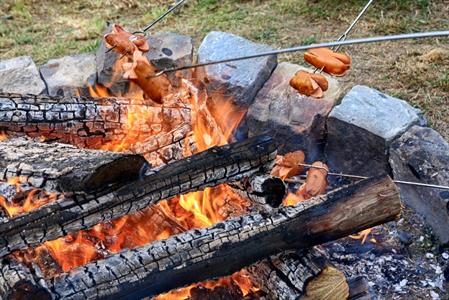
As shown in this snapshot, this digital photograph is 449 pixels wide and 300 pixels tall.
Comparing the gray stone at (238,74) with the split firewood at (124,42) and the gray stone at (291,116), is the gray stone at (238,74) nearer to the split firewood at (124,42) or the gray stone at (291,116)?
the gray stone at (291,116)

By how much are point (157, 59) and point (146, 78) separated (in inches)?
22.1

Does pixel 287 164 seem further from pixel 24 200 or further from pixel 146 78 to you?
pixel 24 200

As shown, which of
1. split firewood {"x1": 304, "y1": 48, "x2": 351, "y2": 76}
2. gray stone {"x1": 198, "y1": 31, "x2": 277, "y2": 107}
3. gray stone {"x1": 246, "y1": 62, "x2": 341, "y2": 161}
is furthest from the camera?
gray stone {"x1": 198, "y1": 31, "x2": 277, "y2": 107}

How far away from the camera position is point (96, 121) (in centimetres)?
309

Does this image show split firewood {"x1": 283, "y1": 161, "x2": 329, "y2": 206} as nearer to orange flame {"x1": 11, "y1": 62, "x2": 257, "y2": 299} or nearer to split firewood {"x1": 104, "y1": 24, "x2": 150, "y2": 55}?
orange flame {"x1": 11, "y1": 62, "x2": 257, "y2": 299}

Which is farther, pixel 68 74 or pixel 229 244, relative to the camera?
pixel 68 74

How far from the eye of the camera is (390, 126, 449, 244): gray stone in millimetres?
2971

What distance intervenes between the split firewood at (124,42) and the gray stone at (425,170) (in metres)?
1.25

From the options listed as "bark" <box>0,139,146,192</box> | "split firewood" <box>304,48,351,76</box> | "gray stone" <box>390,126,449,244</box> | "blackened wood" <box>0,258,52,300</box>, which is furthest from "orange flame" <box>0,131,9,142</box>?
"gray stone" <box>390,126,449,244</box>

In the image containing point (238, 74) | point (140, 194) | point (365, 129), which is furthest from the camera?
point (238, 74)

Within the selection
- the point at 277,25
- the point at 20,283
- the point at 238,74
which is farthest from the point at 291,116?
the point at 277,25

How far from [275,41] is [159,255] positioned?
287cm

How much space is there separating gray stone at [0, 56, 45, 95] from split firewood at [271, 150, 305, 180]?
4.55 ft

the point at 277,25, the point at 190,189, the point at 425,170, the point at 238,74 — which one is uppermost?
the point at 190,189
